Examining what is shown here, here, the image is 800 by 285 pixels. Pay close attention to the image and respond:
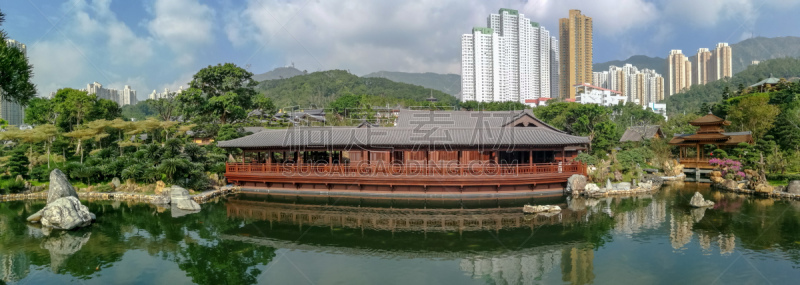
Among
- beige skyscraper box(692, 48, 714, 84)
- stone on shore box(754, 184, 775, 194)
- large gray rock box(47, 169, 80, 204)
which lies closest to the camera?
large gray rock box(47, 169, 80, 204)

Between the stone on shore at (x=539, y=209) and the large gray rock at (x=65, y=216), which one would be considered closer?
the large gray rock at (x=65, y=216)

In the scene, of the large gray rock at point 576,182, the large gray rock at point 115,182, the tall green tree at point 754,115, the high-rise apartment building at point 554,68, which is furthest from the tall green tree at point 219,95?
the high-rise apartment building at point 554,68

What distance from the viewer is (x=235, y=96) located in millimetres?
32594

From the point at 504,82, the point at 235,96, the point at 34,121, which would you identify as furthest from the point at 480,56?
the point at 34,121

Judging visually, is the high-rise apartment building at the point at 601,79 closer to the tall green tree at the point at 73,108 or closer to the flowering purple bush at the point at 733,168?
the flowering purple bush at the point at 733,168

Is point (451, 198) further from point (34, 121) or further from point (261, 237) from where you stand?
point (34, 121)

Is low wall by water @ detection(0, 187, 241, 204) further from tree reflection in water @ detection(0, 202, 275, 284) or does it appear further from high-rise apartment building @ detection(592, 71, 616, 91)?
high-rise apartment building @ detection(592, 71, 616, 91)

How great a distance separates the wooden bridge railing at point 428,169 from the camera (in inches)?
825

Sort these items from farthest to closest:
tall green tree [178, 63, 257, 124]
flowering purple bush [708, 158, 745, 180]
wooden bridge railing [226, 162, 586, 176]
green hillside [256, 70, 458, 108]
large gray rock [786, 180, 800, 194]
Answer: green hillside [256, 70, 458, 108] → tall green tree [178, 63, 257, 124] → flowering purple bush [708, 158, 745, 180] → wooden bridge railing [226, 162, 586, 176] → large gray rock [786, 180, 800, 194]

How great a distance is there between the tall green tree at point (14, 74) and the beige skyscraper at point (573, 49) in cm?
11800

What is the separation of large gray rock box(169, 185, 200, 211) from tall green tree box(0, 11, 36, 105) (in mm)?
7340

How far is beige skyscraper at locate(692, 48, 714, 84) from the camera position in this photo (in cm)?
12275

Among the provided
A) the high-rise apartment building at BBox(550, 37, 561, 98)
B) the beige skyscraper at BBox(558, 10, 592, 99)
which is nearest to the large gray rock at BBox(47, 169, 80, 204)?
the high-rise apartment building at BBox(550, 37, 561, 98)

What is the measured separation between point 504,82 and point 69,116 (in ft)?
271
